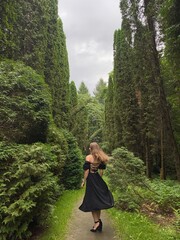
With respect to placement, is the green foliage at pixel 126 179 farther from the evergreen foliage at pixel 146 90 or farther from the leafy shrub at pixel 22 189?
the leafy shrub at pixel 22 189

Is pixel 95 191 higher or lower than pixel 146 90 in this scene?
lower

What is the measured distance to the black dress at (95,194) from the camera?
194 inches

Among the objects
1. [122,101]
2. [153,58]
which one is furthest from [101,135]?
[153,58]

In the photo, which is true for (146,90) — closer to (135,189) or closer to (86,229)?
(135,189)

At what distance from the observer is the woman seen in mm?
4945

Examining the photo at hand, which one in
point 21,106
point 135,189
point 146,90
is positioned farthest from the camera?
point 146,90

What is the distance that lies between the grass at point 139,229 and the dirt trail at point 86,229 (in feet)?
0.64

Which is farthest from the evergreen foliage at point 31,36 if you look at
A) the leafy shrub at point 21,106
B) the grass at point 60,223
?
the grass at point 60,223

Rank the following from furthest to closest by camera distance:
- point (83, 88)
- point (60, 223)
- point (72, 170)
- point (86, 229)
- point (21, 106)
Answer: point (83, 88) → point (72, 170) → point (21, 106) → point (60, 223) → point (86, 229)

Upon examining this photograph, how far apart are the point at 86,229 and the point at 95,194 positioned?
1.08 metres

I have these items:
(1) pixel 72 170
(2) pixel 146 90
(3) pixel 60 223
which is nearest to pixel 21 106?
(3) pixel 60 223

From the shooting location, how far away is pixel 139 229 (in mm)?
5004

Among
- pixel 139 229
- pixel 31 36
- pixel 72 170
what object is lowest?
pixel 72 170

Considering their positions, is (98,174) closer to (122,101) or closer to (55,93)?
(55,93)
